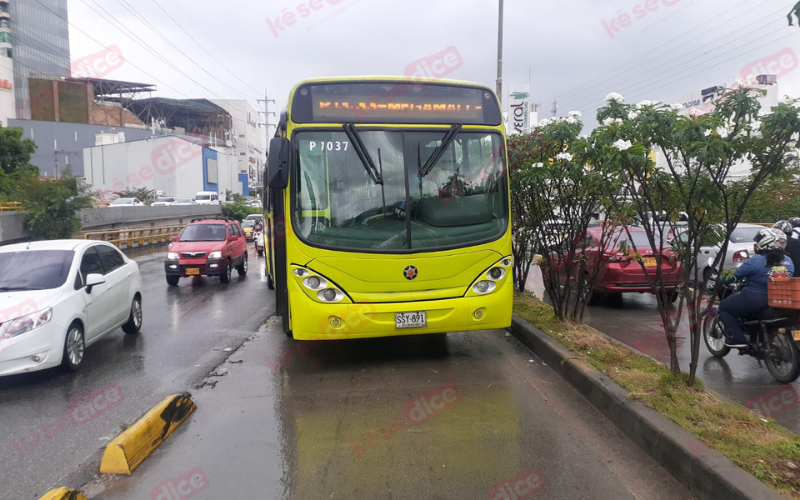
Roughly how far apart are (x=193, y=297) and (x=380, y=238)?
8286mm

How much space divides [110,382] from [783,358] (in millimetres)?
7130

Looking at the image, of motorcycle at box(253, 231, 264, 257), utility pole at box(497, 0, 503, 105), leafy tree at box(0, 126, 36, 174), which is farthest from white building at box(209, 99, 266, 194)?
utility pole at box(497, 0, 503, 105)

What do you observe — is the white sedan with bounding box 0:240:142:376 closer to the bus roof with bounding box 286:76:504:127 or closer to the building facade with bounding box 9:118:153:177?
the bus roof with bounding box 286:76:504:127

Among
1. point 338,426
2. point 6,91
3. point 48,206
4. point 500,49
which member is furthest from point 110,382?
point 6,91

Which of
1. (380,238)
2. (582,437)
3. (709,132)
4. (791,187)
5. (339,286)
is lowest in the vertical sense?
(582,437)

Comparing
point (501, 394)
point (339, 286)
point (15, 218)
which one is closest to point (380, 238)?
point (339, 286)

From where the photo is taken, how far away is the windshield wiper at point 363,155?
21.0 feet

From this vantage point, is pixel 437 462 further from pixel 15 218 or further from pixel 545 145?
pixel 15 218

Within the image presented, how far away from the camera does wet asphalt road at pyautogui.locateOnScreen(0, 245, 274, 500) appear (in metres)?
4.44

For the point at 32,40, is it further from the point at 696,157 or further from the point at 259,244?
the point at 696,157

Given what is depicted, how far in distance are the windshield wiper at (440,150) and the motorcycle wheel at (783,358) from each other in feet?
12.9

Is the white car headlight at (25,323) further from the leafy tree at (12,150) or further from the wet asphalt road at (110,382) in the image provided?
the leafy tree at (12,150)

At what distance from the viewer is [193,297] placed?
1315 centimetres

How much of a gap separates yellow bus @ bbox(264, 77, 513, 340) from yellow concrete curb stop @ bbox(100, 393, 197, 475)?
1.61m
